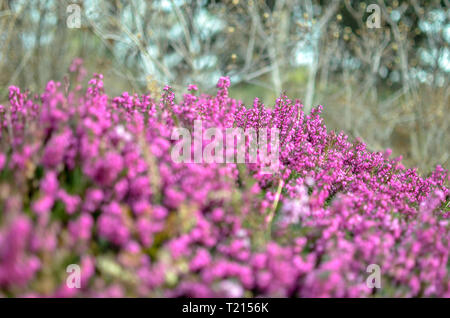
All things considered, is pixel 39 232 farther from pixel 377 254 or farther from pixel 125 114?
pixel 377 254

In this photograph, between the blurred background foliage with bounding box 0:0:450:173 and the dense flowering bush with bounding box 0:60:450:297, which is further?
the blurred background foliage with bounding box 0:0:450:173

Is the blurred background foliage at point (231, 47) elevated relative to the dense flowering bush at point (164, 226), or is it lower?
elevated

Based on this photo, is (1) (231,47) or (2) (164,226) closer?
(2) (164,226)

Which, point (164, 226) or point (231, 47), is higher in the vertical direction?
point (231, 47)

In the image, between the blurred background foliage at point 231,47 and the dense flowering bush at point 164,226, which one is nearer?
the dense flowering bush at point 164,226

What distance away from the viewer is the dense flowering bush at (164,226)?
6.48 feet

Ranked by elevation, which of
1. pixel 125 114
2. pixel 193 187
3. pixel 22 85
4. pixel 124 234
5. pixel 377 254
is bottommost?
pixel 377 254

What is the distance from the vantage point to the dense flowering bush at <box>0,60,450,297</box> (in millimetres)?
1976

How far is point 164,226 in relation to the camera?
2240mm

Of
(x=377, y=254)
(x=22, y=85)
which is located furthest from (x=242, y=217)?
(x=22, y=85)

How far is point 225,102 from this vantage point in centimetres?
358

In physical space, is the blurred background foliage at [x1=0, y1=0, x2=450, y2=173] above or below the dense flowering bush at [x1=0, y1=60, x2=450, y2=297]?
above

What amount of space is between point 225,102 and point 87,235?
195 centimetres

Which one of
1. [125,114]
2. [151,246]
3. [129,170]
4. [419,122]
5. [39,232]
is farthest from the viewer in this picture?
[419,122]
